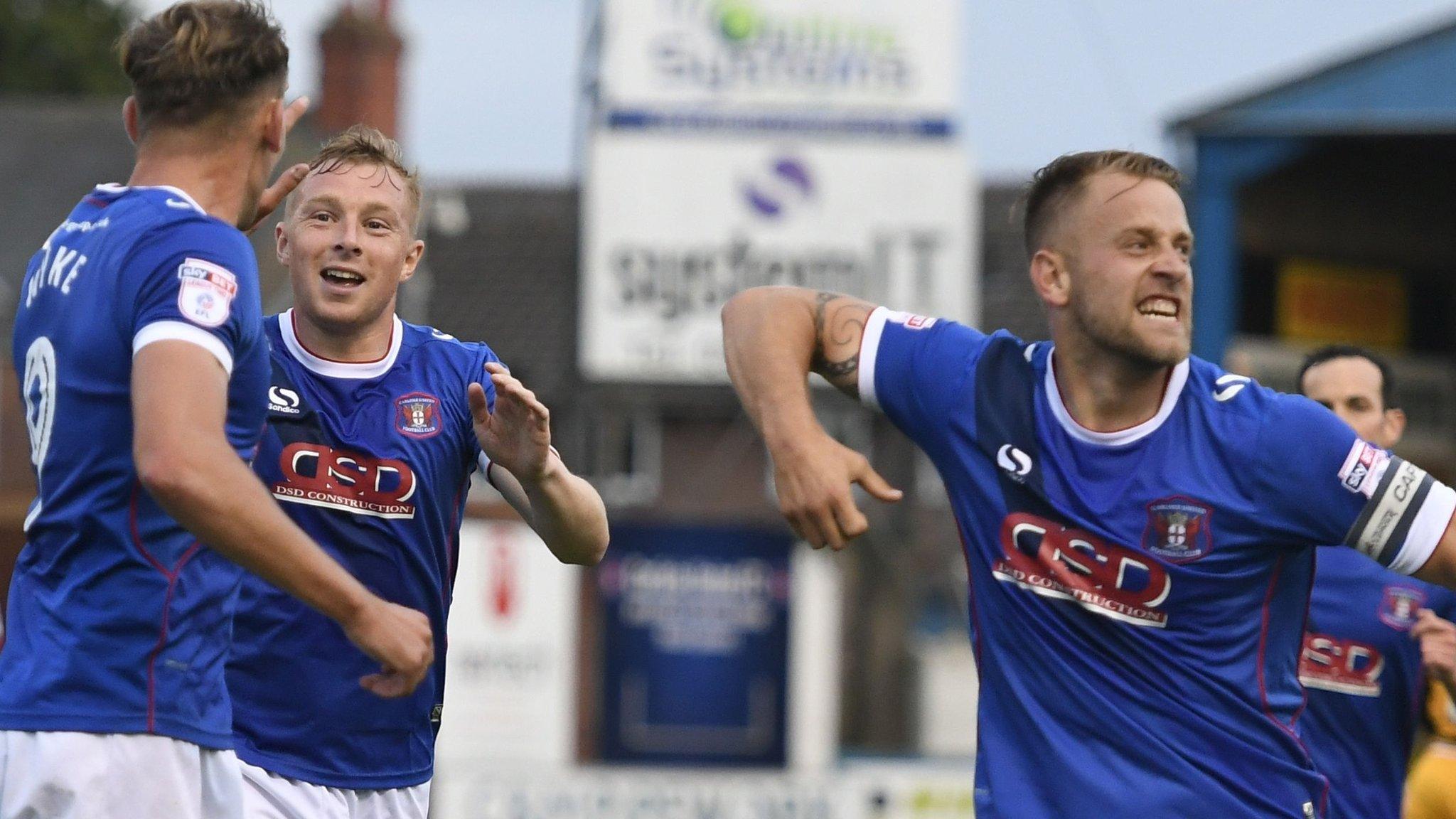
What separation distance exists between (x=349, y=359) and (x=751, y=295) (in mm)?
931

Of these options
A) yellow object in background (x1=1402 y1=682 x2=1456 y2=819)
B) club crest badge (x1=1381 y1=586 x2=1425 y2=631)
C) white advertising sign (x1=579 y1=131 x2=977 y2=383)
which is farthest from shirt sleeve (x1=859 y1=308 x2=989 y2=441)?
white advertising sign (x1=579 y1=131 x2=977 y2=383)

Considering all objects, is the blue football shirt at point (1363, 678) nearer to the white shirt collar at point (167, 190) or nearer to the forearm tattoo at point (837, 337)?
the forearm tattoo at point (837, 337)

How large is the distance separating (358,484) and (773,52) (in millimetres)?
14422

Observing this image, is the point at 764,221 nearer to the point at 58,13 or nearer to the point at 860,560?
the point at 860,560

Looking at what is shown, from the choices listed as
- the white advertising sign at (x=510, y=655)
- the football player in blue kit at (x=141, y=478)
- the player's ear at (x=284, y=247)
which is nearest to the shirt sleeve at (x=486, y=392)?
the player's ear at (x=284, y=247)

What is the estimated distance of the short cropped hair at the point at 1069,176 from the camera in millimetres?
4391

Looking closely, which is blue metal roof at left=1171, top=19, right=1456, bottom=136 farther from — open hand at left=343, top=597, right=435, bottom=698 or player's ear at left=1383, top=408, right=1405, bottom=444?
open hand at left=343, top=597, right=435, bottom=698

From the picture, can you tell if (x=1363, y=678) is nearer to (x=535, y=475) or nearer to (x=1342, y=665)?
(x=1342, y=665)

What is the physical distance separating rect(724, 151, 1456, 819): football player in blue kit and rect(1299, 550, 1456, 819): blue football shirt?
1.47 metres

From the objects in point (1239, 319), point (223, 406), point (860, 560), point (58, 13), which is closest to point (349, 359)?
point (223, 406)

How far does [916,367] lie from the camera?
4.45 meters

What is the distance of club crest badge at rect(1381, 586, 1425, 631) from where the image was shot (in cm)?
582

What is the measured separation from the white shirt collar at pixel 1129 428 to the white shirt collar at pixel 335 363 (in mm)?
1494

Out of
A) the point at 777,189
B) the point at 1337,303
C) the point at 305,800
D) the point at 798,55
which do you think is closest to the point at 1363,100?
the point at 1337,303
